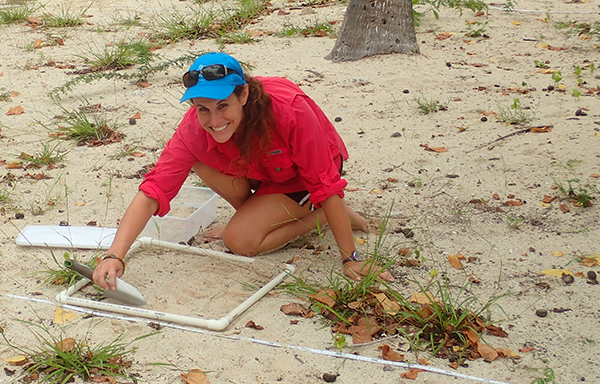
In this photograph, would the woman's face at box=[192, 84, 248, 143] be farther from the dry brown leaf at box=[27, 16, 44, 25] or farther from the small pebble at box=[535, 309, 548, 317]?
the dry brown leaf at box=[27, 16, 44, 25]

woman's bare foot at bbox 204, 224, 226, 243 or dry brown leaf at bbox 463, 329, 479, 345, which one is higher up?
dry brown leaf at bbox 463, 329, 479, 345

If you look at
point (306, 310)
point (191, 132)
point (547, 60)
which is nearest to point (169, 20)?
point (547, 60)

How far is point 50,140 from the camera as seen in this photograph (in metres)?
4.46

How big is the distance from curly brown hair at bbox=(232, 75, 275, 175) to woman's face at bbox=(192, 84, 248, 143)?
0.11ft

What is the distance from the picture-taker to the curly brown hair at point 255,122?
2762mm

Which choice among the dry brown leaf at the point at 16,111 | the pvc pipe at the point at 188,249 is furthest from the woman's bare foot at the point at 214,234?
the dry brown leaf at the point at 16,111

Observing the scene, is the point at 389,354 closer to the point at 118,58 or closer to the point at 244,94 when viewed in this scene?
the point at 244,94

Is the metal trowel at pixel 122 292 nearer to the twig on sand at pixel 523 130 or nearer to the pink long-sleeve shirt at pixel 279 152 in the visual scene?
the pink long-sleeve shirt at pixel 279 152

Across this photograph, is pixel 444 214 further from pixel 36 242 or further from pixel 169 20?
pixel 169 20

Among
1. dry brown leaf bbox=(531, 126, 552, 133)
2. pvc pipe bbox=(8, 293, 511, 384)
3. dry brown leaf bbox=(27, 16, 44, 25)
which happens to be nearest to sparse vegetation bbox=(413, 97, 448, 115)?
dry brown leaf bbox=(531, 126, 552, 133)

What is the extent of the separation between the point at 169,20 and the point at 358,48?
2.47 meters

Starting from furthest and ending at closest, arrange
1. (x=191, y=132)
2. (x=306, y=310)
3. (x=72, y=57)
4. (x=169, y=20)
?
(x=169, y=20), (x=72, y=57), (x=191, y=132), (x=306, y=310)

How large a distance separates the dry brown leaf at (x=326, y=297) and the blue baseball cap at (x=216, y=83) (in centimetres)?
92

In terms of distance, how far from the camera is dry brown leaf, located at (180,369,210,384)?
229 centimetres
